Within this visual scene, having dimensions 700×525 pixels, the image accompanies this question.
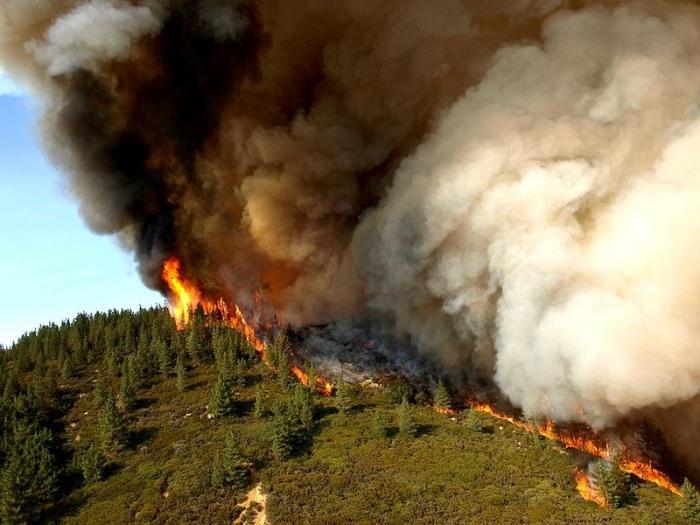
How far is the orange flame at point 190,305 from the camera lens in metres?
97.8

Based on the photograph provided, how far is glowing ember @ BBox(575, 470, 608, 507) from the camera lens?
54022 mm

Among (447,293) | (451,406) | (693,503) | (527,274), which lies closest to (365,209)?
(447,293)

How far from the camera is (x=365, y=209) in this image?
8600 centimetres

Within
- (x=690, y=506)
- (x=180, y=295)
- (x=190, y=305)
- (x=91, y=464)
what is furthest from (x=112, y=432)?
(x=690, y=506)

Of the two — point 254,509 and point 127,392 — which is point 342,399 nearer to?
point 254,509

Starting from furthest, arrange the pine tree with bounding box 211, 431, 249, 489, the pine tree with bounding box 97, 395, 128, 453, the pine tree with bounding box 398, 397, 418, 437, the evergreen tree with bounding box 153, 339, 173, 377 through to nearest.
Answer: the evergreen tree with bounding box 153, 339, 173, 377, the pine tree with bounding box 97, 395, 128, 453, the pine tree with bounding box 398, 397, 418, 437, the pine tree with bounding box 211, 431, 249, 489

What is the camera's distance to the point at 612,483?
5275cm

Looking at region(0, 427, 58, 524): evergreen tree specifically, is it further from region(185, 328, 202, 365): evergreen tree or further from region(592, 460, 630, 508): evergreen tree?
region(592, 460, 630, 508): evergreen tree

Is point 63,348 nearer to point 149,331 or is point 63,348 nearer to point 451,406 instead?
point 149,331

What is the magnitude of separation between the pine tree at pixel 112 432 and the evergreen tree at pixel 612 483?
156 ft

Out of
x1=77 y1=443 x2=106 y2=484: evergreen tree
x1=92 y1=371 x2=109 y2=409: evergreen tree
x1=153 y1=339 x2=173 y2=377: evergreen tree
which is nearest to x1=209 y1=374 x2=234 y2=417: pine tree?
x1=77 y1=443 x2=106 y2=484: evergreen tree

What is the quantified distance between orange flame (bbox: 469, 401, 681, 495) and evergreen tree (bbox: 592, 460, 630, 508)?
8.17ft

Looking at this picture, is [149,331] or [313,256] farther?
[149,331]

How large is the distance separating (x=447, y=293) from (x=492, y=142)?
52.9ft
